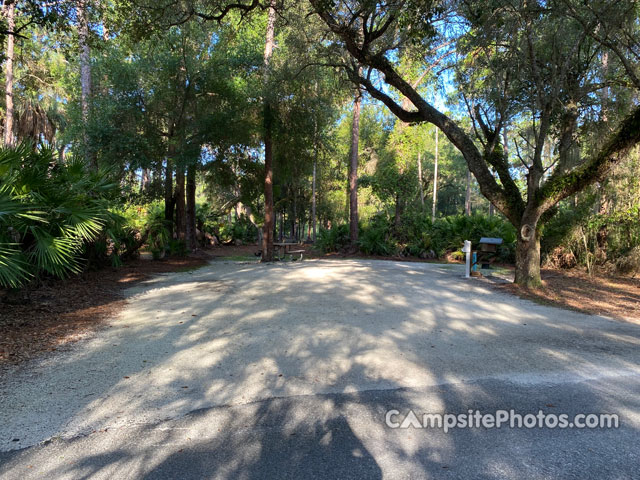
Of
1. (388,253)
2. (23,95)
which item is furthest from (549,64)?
(23,95)

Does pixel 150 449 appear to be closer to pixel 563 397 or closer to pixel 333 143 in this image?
pixel 563 397

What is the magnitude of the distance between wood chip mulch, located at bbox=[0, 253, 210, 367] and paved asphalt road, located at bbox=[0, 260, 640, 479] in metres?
0.41

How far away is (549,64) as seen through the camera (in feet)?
30.6

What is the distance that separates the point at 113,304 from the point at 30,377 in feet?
11.3

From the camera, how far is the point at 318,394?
139 inches

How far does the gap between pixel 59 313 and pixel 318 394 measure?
5008 millimetres

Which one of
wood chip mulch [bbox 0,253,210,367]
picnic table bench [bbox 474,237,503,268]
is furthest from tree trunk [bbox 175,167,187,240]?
picnic table bench [bbox 474,237,503,268]

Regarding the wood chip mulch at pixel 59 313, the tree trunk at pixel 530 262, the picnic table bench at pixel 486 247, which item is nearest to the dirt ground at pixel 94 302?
the wood chip mulch at pixel 59 313

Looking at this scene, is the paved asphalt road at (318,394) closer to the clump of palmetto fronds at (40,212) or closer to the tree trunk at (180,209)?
the clump of palmetto fronds at (40,212)

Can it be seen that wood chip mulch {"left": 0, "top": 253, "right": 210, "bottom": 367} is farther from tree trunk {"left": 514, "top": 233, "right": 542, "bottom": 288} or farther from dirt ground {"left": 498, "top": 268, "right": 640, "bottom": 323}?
tree trunk {"left": 514, "top": 233, "right": 542, "bottom": 288}

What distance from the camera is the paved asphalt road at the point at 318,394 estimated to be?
250cm

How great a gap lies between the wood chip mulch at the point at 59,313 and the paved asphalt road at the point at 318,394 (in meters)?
0.41

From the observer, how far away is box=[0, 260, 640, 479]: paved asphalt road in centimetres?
250

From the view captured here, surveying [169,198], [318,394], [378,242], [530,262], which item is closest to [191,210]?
[169,198]
